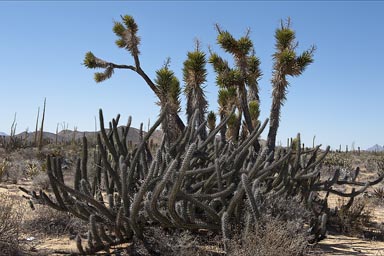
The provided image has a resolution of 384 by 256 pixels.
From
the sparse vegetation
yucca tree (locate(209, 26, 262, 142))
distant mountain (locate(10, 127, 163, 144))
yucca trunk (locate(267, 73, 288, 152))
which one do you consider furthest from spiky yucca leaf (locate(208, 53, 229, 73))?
the sparse vegetation

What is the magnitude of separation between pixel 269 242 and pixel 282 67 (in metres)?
12.0

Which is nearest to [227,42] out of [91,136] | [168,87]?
[168,87]

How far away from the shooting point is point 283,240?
4613mm

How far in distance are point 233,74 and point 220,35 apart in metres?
1.62

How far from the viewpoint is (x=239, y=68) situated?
16.9 metres

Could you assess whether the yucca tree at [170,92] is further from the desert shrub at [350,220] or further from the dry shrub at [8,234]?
the dry shrub at [8,234]

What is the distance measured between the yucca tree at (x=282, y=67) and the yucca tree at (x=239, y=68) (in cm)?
94

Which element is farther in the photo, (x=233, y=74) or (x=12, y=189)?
(x=233, y=74)

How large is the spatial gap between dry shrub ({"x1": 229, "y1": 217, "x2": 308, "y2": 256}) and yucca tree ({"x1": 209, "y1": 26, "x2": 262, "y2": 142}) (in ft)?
36.5

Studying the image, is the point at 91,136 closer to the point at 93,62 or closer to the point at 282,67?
the point at 93,62

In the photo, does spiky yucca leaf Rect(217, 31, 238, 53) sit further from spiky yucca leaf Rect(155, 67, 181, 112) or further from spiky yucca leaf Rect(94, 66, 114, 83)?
spiky yucca leaf Rect(94, 66, 114, 83)

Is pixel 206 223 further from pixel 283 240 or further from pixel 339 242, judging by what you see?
pixel 339 242

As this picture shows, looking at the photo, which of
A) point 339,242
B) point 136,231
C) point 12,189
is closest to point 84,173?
point 136,231

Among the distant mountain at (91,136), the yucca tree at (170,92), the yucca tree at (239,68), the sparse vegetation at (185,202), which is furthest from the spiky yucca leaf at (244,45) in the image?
the sparse vegetation at (185,202)
